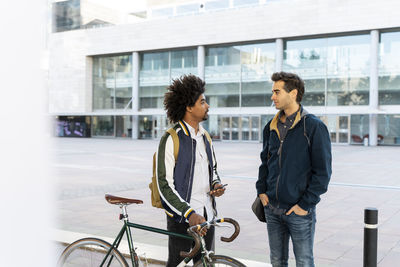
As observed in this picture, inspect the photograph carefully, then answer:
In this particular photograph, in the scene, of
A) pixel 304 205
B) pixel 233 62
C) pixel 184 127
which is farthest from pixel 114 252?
pixel 233 62

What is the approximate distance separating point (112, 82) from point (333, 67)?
21.8 meters

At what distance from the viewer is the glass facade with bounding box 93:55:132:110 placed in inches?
1674

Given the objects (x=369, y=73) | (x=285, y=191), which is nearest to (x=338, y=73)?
(x=369, y=73)

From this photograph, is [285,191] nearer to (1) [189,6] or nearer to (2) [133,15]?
(1) [189,6]

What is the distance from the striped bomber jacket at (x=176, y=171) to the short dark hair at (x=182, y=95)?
0.43 feet

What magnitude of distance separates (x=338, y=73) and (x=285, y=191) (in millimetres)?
31646

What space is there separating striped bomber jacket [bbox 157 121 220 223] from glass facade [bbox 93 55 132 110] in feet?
130

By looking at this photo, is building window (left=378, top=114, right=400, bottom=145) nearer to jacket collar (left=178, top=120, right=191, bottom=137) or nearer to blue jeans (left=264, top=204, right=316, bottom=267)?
blue jeans (left=264, top=204, right=316, bottom=267)

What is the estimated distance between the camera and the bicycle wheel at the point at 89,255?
3.04 m

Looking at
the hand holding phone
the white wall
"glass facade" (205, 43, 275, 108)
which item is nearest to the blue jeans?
the hand holding phone

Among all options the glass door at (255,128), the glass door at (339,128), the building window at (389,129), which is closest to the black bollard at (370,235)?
the glass door at (339,128)

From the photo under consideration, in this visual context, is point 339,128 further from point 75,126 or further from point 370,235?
point 370,235

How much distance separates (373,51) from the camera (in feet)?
100

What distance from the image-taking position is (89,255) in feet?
10.4
